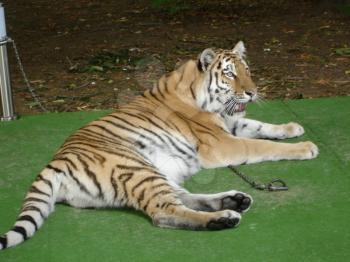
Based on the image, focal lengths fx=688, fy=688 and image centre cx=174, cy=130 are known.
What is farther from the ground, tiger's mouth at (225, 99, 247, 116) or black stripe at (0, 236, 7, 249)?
tiger's mouth at (225, 99, 247, 116)

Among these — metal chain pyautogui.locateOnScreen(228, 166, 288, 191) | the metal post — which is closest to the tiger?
metal chain pyautogui.locateOnScreen(228, 166, 288, 191)

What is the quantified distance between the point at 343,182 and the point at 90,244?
1700 mm

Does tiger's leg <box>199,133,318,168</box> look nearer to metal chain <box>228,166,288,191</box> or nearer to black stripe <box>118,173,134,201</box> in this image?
metal chain <box>228,166,288,191</box>

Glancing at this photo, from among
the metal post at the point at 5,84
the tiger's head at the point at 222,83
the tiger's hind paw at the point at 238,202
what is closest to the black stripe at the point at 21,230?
the tiger's hind paw at the point at 238,202

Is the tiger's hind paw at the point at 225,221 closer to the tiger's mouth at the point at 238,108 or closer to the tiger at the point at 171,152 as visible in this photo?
the tiger at the point at 171,152

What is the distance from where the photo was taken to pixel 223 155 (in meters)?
4.81

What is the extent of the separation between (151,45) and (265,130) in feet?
14.7

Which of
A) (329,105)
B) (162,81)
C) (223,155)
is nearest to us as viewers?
(223,155)

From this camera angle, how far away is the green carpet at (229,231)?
11.6 ft

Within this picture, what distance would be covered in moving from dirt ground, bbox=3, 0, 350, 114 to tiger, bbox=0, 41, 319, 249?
201 centimetres

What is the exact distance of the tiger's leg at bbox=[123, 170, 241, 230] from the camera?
3.75m

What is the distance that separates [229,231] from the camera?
148 inches

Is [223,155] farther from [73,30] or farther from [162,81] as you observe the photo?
[73,30]

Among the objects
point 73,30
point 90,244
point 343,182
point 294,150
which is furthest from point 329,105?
point 73,30
